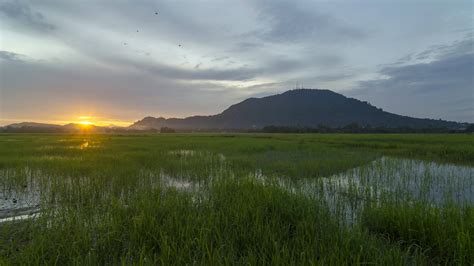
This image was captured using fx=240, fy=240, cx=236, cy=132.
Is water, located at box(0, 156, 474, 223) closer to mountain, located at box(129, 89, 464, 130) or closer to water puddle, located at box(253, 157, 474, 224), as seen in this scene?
water puddle, located at box(253, 157, 474, 224)

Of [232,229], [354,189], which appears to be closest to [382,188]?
[354,189]

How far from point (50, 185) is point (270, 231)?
24.2ft

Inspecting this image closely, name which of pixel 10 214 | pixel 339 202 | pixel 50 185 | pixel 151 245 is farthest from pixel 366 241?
pixel 50 185

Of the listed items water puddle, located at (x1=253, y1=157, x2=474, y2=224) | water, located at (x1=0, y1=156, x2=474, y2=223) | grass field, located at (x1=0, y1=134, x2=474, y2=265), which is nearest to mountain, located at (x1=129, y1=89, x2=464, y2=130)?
water puddle, located at (x1=253, y1=157, x2=474, y2=224)

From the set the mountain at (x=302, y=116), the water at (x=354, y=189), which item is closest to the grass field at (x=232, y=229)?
the water at (x=354, y=189)

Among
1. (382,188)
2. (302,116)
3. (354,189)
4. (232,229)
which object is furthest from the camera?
(302,116)

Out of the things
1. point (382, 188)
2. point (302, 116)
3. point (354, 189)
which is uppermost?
point (302, 116)

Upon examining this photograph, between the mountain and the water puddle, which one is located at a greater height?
the mountain

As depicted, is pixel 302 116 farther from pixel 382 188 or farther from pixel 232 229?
pixel 232 229

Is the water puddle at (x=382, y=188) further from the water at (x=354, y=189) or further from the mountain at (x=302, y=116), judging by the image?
the mountain at (x=302, y=116)

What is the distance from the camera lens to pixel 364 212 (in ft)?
16.5

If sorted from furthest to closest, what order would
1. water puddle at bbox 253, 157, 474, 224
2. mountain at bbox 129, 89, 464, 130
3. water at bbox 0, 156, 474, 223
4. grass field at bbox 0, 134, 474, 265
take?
mountain at bbox 129, 89, 464, 130, water puddle at bbox 253, 157, 474, 224, water at bbox 0, 156, 474, 223, grass field at bbox 0, 134, 474, 265

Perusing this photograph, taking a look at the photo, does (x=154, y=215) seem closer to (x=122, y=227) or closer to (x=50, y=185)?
(x=122, y=227)

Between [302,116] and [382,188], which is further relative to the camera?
[302,116]
